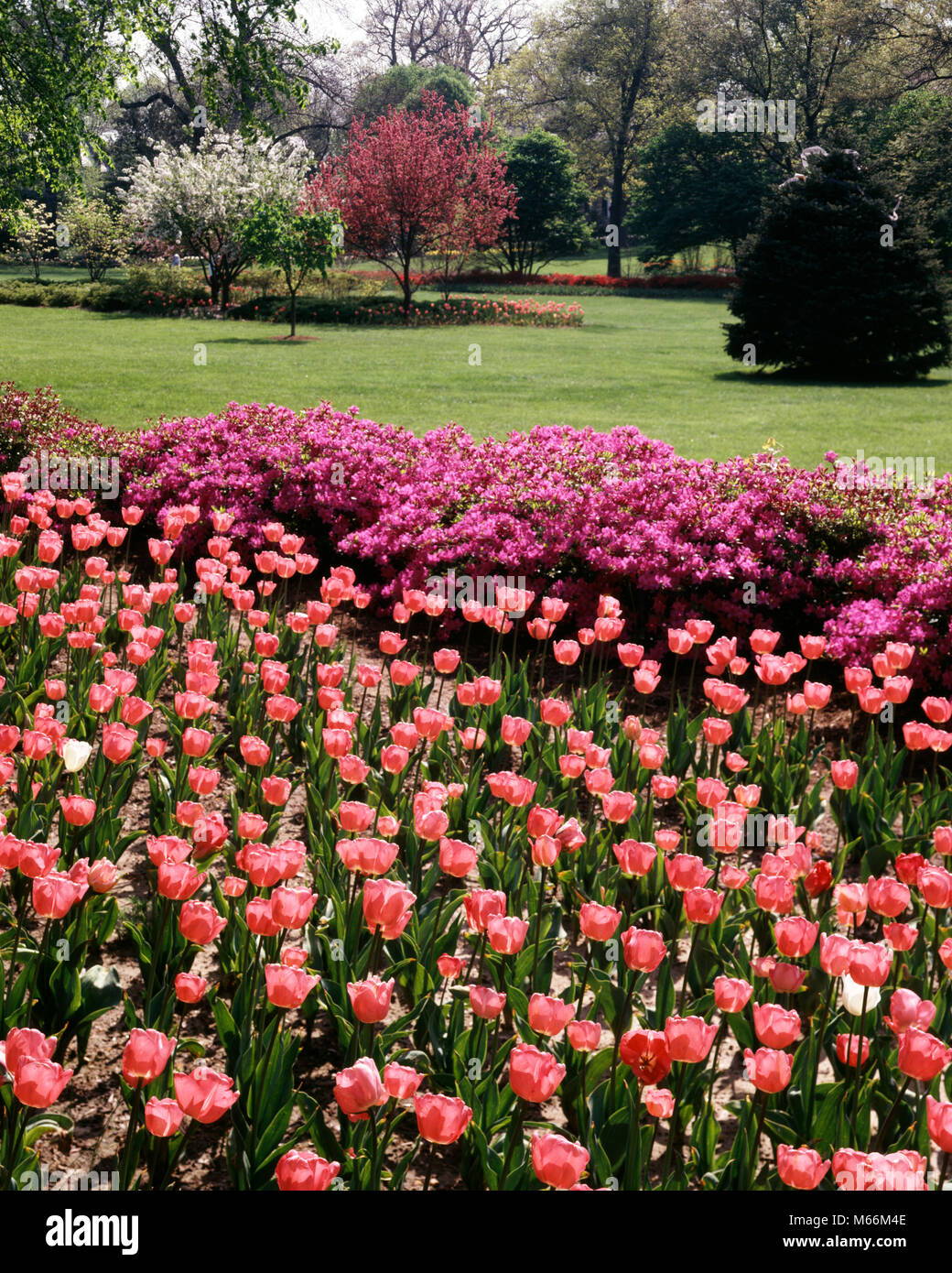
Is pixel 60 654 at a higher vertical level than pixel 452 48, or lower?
lower

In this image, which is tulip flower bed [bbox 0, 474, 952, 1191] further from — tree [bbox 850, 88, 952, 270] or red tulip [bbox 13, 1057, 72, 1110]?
tree [bbox 850, 88, 952, 270]

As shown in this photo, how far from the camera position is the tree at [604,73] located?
146 feet

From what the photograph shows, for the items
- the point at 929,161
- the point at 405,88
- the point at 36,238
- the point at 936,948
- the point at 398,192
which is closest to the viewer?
Answer: the point at 936,948

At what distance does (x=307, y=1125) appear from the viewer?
7.75 feet

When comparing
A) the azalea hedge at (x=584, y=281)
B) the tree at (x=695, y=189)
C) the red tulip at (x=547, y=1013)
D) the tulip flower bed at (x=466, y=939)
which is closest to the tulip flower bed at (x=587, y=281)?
the azalea hedge at (x=584, y=281)

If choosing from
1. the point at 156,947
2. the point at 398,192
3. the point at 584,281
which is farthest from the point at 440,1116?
the point at 584,281

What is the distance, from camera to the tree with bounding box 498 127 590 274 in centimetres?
4253

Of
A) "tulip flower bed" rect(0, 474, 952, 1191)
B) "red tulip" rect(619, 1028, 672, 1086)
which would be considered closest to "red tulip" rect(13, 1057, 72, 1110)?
"tulip flower bed" rect(0, 474, 952, 1191)

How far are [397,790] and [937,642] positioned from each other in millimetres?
2853

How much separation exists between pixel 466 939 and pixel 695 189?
143ft

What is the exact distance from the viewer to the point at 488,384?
16.9 m

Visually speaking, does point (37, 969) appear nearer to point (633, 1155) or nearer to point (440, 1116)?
point (440, 1116)
